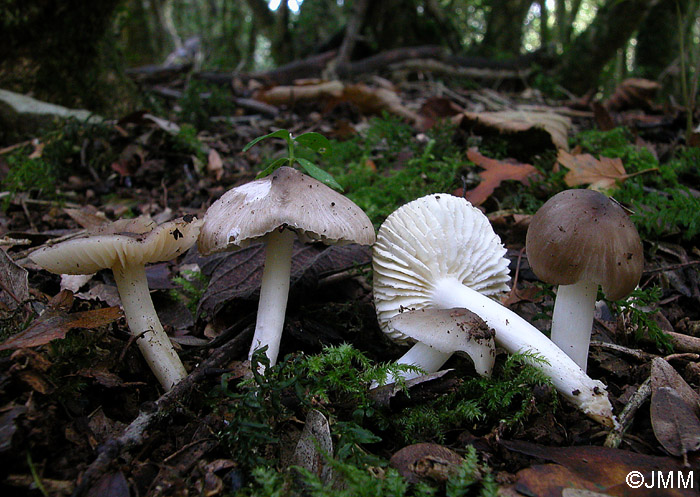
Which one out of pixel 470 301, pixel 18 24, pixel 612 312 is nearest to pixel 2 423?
pixel 470 301

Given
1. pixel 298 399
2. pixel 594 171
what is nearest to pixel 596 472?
pixel 298 399

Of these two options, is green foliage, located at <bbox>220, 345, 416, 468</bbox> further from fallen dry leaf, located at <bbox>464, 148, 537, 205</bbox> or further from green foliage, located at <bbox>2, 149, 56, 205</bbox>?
green foliage, located at <bbox>2, 149, 56, 205</bbox>

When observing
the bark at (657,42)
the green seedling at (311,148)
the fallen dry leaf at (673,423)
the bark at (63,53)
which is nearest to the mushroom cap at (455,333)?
the fallen dry leaf at (673,423)

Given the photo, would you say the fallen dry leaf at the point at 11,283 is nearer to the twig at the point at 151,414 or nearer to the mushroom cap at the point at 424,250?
the twig at the point at 151,414

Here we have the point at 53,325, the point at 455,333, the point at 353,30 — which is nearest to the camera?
the point at 53,325

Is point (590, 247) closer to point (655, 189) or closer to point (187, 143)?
point (655, 189)

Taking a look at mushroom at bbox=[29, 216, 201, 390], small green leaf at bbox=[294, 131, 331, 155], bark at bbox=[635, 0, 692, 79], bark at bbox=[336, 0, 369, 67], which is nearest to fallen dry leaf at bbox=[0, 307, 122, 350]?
mushroom at bbox=[29, 216, 201, 390]
